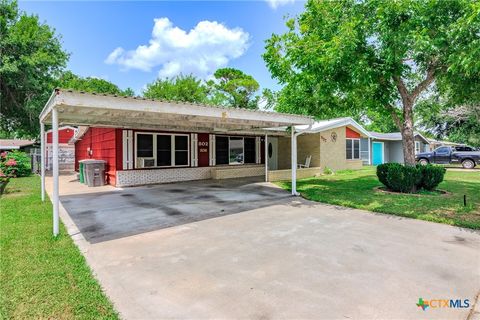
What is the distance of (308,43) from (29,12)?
19373 mm

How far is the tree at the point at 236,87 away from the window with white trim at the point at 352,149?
11.6 meters

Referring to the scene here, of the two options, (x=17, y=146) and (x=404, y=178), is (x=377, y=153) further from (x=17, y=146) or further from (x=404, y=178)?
(x=17, y=146)

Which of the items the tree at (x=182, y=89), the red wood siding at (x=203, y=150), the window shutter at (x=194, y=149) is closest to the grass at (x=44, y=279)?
the window shutter at (x=194, y=149)

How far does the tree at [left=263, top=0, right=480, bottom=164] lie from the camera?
6426 millimetres

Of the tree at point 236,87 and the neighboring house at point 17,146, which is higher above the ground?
the tree at point 236,87

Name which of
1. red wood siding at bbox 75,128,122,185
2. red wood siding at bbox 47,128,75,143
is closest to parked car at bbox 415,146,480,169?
red wood siding at bbox 75,128,122,185

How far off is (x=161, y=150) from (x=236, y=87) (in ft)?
56.6

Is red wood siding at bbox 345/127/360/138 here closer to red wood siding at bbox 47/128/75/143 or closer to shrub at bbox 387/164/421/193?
shrub at bbox 387/164/421/193

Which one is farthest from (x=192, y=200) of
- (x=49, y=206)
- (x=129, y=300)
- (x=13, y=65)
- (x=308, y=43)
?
(x=13, y=65)

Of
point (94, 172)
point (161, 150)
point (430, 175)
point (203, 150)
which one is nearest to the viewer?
point (430, 175)

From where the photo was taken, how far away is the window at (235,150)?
14.5 metres

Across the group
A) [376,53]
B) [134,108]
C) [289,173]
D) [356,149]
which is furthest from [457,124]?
[134,108]

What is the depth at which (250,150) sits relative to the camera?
15758 millimetres

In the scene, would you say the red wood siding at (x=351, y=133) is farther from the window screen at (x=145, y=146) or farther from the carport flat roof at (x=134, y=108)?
the window screen at (x=145, y=146)
